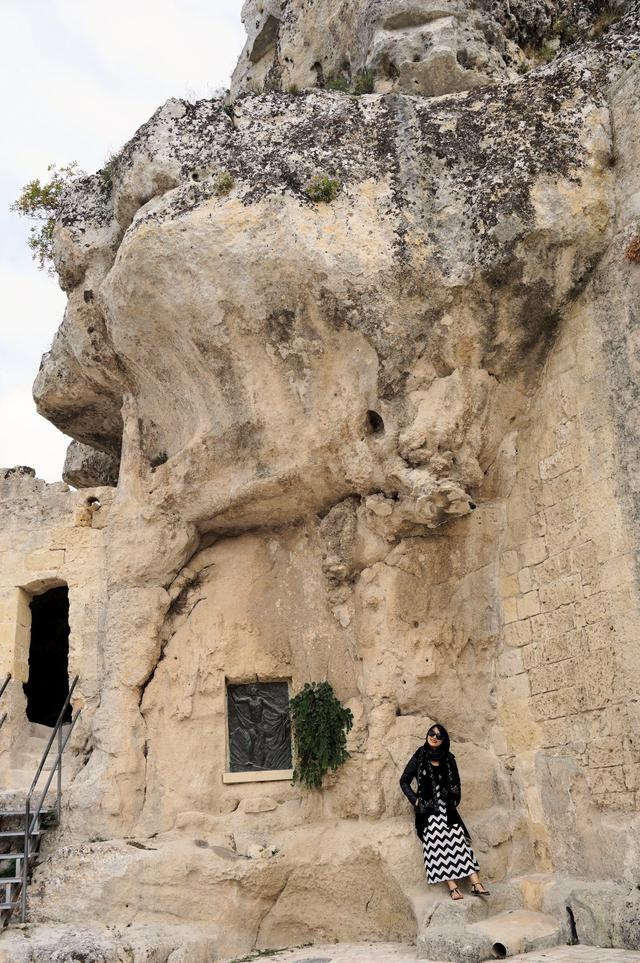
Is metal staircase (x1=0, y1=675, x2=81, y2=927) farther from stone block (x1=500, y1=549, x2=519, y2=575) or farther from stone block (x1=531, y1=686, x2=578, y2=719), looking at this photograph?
stone block (x1=500, y1=549, x2=519, y2=575)

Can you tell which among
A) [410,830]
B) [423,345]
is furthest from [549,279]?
[410,830]

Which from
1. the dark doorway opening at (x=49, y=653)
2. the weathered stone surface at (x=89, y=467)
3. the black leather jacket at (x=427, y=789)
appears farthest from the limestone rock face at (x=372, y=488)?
the dark doorway opening at (x=49, y=653)

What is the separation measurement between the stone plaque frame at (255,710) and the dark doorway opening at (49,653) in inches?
164

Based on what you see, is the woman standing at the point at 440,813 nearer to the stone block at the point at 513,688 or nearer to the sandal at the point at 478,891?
the sandal at the point at 478,891

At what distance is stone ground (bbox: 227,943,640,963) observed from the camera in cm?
583

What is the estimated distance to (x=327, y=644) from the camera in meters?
9.19

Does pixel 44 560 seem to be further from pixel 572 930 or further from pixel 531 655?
pixel 572 930

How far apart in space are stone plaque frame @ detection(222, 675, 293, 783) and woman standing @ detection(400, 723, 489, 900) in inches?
64.7

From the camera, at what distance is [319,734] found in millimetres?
8648

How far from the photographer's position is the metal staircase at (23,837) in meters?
7.39

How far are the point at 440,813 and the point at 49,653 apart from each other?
23.3ft

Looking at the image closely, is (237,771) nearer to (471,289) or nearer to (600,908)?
(600,908)

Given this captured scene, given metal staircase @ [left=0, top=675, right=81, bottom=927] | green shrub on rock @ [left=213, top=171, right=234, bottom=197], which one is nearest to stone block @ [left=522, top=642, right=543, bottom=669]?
metal staircase @ [left=0, top=675, right=81, bottom=927]

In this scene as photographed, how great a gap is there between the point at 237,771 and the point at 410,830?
1951 mm
